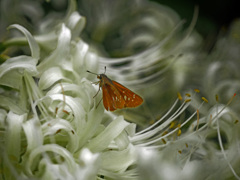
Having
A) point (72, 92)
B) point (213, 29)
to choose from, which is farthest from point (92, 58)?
point (213, 29)

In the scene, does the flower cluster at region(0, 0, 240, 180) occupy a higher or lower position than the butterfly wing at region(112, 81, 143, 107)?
lower

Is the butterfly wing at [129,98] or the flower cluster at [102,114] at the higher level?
the butterfly wing at [129,98]

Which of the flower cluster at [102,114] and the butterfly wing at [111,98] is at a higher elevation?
the butterfly wing at [111,98]

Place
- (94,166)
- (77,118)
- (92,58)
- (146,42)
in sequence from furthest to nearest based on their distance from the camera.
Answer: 1. (146,42)
2. (92,58)
3. (77,118)
4. (94,166)

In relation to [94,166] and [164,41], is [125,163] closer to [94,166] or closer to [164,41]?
[94,166]

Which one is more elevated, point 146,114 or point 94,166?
point 94,166
